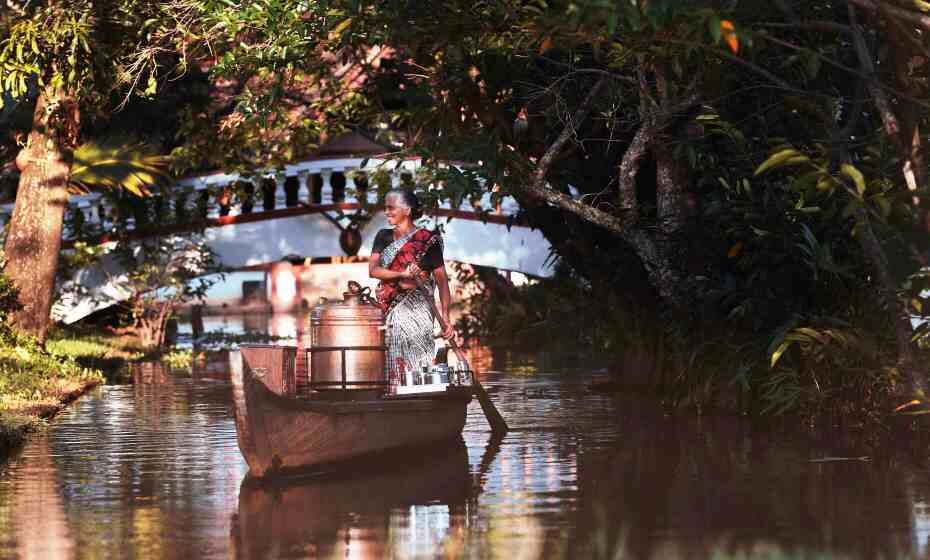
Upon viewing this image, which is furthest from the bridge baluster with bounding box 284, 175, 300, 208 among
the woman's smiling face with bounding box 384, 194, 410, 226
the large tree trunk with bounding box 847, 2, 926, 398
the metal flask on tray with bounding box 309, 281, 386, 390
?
the large tree trunk with bounding box 847, 2, 926, 398

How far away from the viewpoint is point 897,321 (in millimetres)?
15273

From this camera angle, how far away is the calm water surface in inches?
401

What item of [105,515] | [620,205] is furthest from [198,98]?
[105,515]

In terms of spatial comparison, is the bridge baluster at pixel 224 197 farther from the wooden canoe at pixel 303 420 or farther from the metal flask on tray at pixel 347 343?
the wooden canoe at pixel 303 420

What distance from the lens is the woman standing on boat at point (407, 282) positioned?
1502 cm

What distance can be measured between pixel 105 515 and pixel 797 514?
417cm

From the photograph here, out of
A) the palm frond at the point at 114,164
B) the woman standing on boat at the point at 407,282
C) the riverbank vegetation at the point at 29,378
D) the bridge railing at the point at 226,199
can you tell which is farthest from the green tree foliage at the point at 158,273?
the woman standing on boat at the point at 407,282

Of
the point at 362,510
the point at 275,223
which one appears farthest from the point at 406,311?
the point at 275,223

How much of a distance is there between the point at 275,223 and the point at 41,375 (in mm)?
12025

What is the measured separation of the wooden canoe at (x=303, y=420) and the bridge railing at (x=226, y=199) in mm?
16454

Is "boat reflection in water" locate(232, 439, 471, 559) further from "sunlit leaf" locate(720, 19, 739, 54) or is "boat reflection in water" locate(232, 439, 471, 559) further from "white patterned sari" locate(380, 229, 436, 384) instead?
"sunlit leaf" locate(720, 19, 739, 54)

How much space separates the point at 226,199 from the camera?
32500 mm

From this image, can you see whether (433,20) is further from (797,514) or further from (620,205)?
(797,514)

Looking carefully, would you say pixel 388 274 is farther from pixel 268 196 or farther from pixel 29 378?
pixel 268 196
